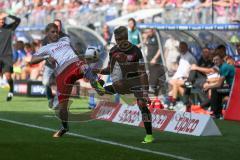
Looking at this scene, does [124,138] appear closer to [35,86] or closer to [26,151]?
[26,151]

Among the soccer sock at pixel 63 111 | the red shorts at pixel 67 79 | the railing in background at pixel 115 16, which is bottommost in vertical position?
the soccer sock at pixel 63 111

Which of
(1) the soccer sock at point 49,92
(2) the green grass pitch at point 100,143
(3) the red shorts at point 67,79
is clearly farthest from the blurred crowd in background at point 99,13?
(3) the red shorts at point 67,79

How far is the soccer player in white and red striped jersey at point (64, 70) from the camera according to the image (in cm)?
1259

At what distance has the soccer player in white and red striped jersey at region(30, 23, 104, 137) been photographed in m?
12.6

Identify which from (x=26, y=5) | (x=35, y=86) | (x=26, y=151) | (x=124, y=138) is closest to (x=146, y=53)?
(x=35, y=86)

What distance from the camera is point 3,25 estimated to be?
21.3 metres

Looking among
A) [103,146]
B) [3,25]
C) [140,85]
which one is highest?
[3,25]

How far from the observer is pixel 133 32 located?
21141 mm

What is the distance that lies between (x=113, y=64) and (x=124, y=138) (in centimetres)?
133

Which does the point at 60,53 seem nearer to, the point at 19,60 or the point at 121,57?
the point at 121,57

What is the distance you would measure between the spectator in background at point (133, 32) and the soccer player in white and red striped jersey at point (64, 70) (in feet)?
26.2

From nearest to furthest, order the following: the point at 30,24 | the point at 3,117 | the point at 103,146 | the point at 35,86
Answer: the point at 103,146 < the point at 3,117 < the point at 35,86 < the point at 30,24

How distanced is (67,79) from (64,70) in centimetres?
17

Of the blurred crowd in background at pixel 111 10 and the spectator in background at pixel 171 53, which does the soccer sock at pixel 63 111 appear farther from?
the blurred crowd in background at pixel 111 10
